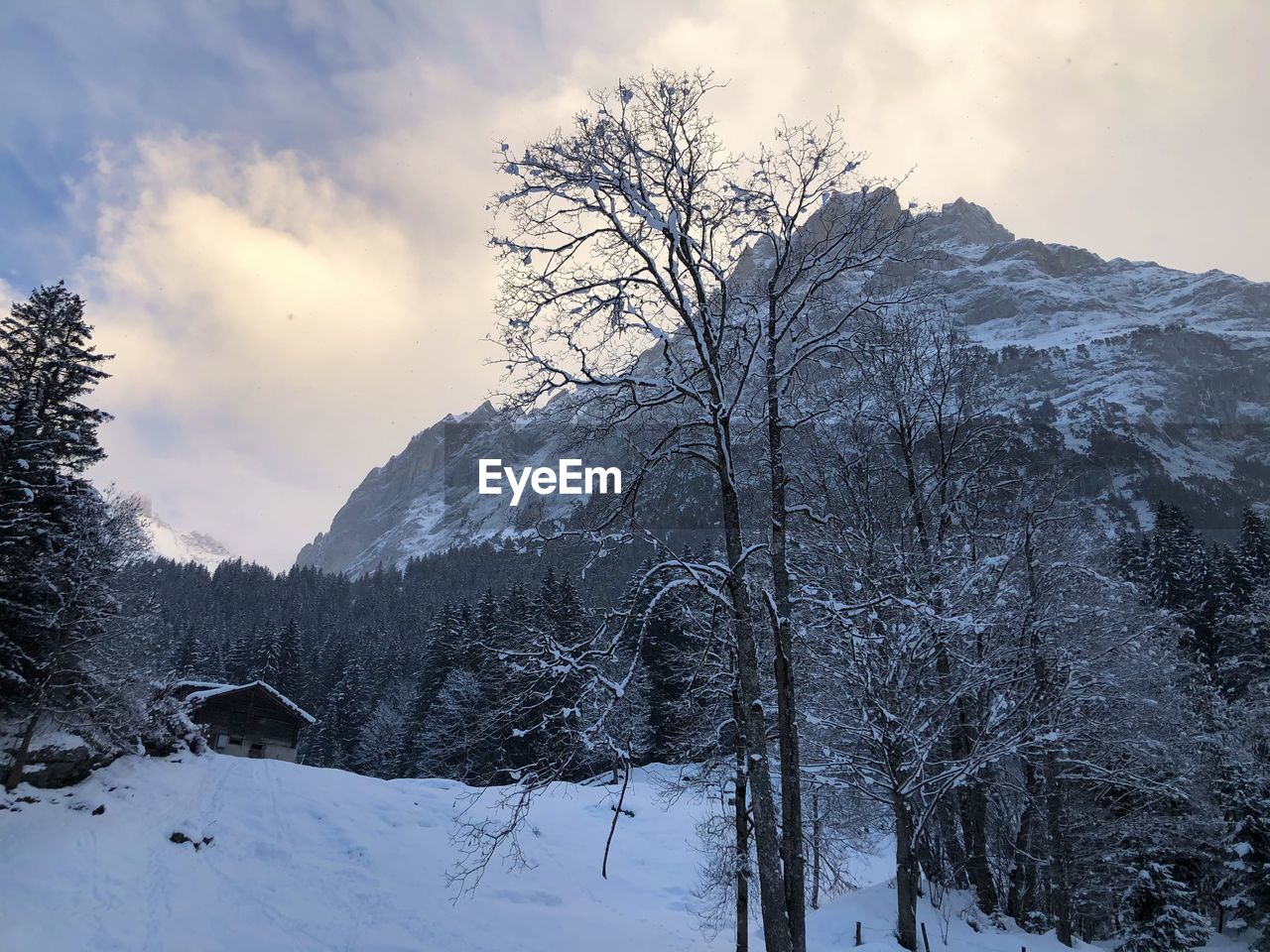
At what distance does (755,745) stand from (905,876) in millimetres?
7128

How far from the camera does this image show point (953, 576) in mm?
12453

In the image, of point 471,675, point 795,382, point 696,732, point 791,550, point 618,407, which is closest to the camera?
point 618,407

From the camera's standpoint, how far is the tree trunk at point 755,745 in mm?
6941

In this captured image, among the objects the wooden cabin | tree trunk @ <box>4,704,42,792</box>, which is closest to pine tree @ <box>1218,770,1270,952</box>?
tree trunk @ <box>4,704,42,792</box>

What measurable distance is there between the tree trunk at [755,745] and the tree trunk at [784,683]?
36 centimetres

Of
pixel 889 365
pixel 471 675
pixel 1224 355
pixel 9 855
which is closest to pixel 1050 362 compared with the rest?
pixel 1224 355

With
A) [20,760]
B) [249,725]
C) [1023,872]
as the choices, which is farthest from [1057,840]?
[249,725]

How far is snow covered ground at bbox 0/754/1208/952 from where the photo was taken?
14.5 m

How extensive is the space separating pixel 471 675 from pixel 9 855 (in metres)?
27.9

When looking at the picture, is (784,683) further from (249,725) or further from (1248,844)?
(249,725)

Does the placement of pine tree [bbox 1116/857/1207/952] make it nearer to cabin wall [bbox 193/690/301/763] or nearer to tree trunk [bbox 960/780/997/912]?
tree trunk [bbox 960/780/997/912]

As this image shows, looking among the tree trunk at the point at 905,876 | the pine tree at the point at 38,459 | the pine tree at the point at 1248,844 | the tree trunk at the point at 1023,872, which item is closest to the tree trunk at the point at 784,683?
the tree trunk at the point at 905,876

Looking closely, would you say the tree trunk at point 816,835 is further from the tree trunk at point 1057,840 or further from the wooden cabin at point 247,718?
the wooden cabin at point 247,718

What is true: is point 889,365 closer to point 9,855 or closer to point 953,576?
point 953,576
